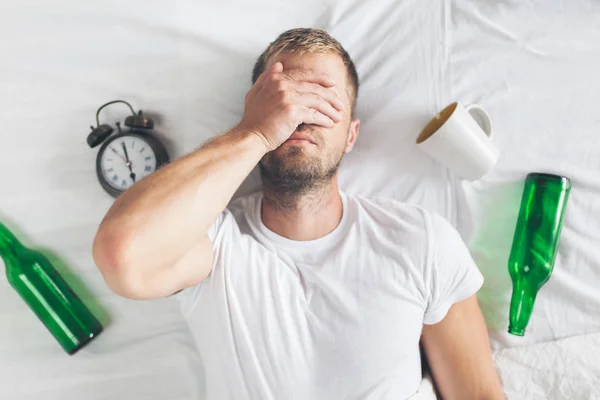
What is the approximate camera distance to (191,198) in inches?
28.6

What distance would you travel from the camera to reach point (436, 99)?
3.56ft

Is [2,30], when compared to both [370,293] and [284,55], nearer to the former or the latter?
[284,55]

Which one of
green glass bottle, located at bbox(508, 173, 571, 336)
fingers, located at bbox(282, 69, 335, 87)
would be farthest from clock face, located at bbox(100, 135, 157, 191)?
green glass bottle, located at bbox(508, 173, 571, 336)

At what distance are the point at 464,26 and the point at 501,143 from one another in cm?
30

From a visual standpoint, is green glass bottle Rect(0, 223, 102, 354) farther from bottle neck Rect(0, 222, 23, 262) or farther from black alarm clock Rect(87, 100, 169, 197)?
black alarm clock Rect(87, 100, 169, 197)

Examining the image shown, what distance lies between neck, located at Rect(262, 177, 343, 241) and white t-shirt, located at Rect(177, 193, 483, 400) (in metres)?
0.02

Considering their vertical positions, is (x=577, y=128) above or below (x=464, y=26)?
below

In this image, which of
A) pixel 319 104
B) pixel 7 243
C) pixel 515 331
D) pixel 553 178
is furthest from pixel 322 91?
pixel 7 243

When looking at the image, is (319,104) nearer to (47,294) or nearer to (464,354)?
(464,354)

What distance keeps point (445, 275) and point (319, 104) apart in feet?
1.42

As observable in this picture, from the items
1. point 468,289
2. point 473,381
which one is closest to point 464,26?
point 468,289

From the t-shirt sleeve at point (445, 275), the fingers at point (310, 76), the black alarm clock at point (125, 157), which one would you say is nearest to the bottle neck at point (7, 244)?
the black alarm clock at point (125, 157)

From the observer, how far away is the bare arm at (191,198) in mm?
688

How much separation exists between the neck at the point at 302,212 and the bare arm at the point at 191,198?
17 cm
